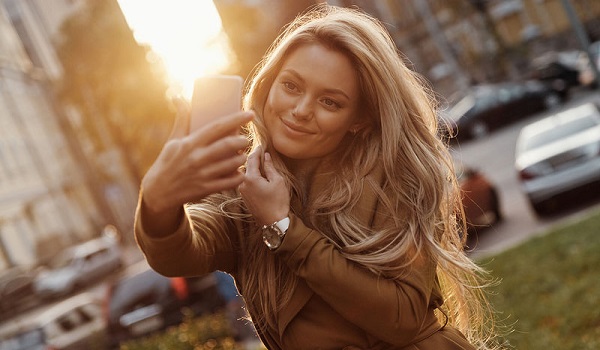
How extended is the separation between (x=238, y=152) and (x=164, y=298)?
10.8 metres

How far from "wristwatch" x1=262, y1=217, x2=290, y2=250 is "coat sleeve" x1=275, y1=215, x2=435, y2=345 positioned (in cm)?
2

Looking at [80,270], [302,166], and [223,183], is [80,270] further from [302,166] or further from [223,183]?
[223,183]

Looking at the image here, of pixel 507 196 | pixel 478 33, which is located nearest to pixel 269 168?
pixel 507 196

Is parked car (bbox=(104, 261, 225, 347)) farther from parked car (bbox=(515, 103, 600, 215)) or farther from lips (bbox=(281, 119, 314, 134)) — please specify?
lips (bbox=(281, 119, 314, 134))

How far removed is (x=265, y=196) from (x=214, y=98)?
380mm

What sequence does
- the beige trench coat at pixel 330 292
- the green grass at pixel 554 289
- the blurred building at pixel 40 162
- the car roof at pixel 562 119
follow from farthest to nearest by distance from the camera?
the blurred building at pixel 40 162 < the car roof at pixel 562 119 < the green grass at pixel 554 289 < the beige trench coat at pixel 330 292

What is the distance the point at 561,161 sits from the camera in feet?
42.3

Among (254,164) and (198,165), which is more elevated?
(198,165)

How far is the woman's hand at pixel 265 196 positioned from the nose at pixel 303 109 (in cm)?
21

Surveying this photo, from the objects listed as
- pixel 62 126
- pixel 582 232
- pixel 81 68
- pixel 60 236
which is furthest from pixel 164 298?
pixel 62 126

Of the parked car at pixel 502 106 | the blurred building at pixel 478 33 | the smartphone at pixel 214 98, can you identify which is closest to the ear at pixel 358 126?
the smartphone at pixel 214 98

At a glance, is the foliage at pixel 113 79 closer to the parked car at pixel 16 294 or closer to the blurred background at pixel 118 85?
the blurred background at pixel 118 85

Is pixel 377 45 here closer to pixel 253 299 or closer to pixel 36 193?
pixel 253 299

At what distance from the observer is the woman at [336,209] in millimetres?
2182
